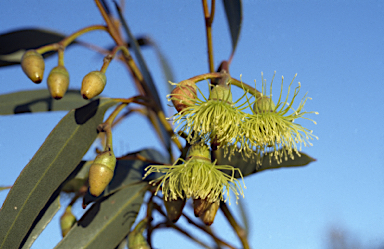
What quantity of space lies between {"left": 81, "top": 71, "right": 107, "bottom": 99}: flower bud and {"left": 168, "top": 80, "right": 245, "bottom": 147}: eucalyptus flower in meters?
0.17

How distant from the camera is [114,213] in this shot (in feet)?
3.55

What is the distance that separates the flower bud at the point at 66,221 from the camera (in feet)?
3.73

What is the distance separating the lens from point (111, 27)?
1215 mm

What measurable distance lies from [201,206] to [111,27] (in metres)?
0.66

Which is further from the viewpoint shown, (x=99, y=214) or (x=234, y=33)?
(x=234, y=33)

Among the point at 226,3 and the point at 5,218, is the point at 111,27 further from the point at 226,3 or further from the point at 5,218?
the point at 5,218

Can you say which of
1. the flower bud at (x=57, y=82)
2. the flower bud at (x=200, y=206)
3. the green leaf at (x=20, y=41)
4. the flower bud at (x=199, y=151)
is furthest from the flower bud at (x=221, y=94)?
the green leaf at (x=20, y=41)

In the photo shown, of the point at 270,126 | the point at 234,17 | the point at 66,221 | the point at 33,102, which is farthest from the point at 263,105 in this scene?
the point at 33,102

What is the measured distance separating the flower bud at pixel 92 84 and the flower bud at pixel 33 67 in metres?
0.15

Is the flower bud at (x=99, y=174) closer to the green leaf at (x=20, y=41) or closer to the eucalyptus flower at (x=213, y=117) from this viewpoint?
the eucalyptus flower at (x=213, y=117)

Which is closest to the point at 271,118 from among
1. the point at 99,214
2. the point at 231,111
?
the point at 231,111

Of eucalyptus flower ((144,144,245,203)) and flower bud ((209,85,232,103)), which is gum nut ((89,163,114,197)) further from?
flower bud ((209,85,232,103))

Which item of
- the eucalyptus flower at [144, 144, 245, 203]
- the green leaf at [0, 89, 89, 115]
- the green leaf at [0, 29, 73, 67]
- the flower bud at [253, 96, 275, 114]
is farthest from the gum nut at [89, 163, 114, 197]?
the green leaf at [0, 29, 73, 67]

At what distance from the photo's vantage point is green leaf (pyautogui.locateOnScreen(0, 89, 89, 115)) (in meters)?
1.26
